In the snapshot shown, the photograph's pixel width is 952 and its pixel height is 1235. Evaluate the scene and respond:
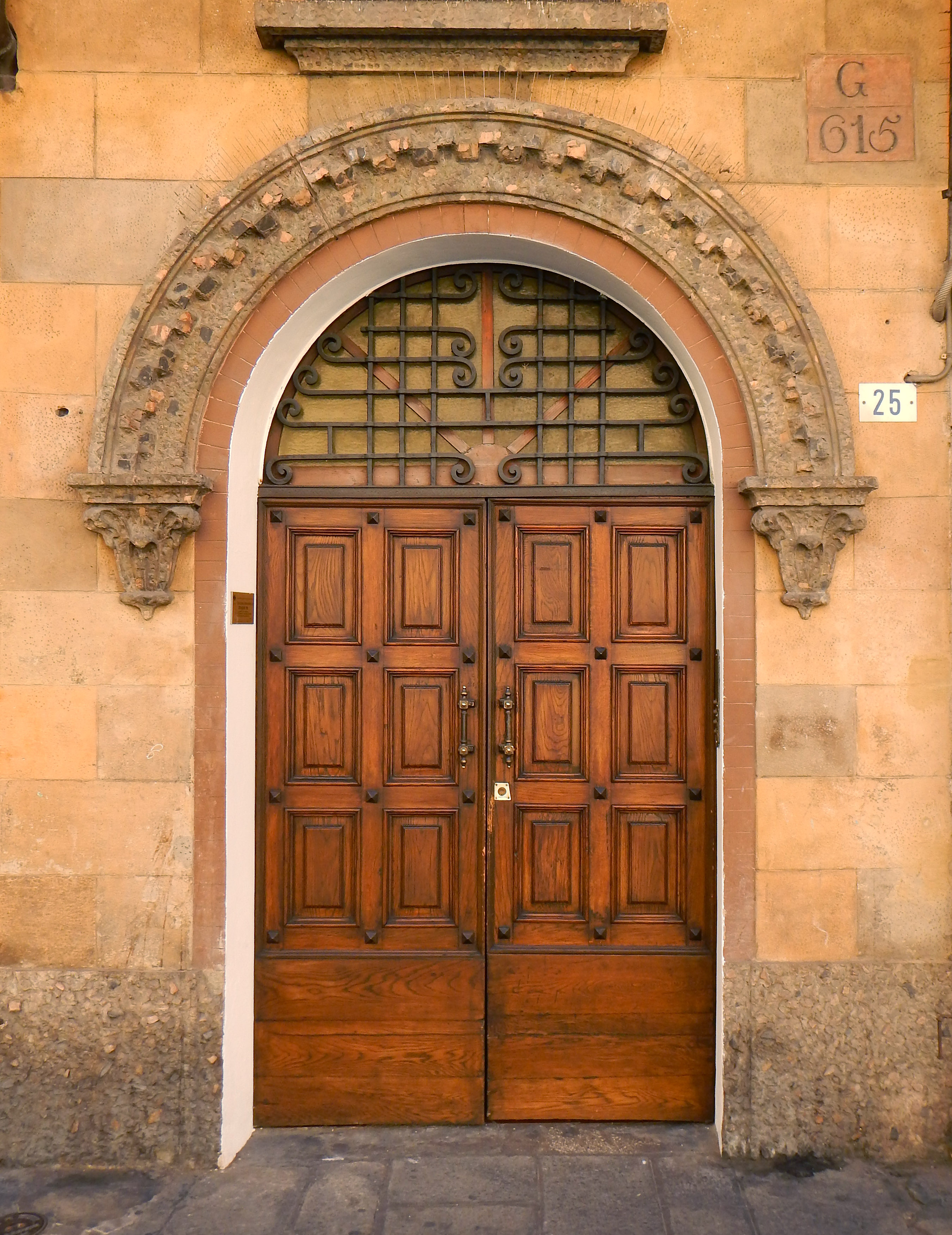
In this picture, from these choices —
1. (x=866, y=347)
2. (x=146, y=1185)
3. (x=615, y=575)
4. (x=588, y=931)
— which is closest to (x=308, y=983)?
(x=146, y=1185)

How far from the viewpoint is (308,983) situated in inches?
163

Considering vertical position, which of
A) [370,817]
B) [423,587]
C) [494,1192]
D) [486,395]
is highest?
[486,395]

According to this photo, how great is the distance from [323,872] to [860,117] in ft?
13.0

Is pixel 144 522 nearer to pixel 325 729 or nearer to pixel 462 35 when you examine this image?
pixel 325 729

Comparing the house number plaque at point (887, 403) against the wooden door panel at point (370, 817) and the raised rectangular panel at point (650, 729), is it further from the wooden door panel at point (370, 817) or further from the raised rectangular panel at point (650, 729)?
the wooden door panel at point (370, 817)

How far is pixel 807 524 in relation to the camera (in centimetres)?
387

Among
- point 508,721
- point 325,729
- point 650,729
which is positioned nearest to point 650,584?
point 650,729

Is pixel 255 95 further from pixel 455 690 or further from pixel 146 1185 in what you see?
pixel 146 1185

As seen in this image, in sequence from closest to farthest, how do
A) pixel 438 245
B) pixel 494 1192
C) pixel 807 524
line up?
pixel 494 1192 → pixel 807 524 → pixel 438 245

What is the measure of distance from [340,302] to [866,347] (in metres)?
2.26

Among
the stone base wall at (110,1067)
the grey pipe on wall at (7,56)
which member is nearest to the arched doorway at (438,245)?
the stone base wall at (110,1067)

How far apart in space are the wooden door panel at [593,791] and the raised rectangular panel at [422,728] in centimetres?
23

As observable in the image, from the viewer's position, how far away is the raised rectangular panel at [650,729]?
164 inches

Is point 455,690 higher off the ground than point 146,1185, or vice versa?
point 455,690
